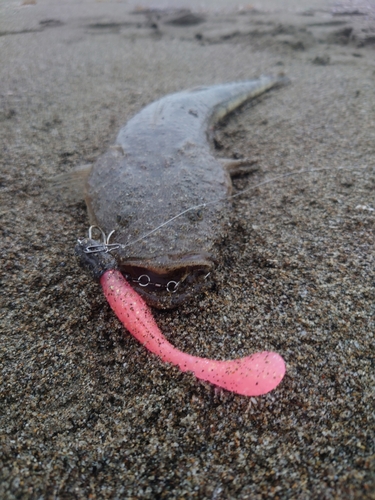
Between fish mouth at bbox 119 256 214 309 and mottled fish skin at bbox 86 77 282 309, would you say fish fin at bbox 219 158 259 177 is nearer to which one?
mottled fish skin at bbox 86 77 282 309

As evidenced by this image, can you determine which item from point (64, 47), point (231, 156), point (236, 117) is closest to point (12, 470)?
point (231, 156)

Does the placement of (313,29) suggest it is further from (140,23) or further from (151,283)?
(151,283)

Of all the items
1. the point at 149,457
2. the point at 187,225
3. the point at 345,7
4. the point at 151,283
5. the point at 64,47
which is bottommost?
the point at 149,457

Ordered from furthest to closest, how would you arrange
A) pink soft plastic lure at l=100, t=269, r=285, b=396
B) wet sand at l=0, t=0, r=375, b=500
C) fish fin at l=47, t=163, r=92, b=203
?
fish fin at l=47, t=163, r=92, b=203 → pink soft plastic lure at l=100, t=269, r=285, b=396 → wet sand at l=0, t=0, r=375, b=500

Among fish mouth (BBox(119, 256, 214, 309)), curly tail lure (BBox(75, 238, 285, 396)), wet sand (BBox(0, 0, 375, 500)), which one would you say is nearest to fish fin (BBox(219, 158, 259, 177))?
wet sand (BBox(0, 0, 375, 500))

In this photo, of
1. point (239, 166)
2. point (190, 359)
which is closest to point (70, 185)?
point (239, 166)

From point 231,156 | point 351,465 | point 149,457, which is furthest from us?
point 231,156

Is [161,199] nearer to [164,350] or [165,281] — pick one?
[165,281]
